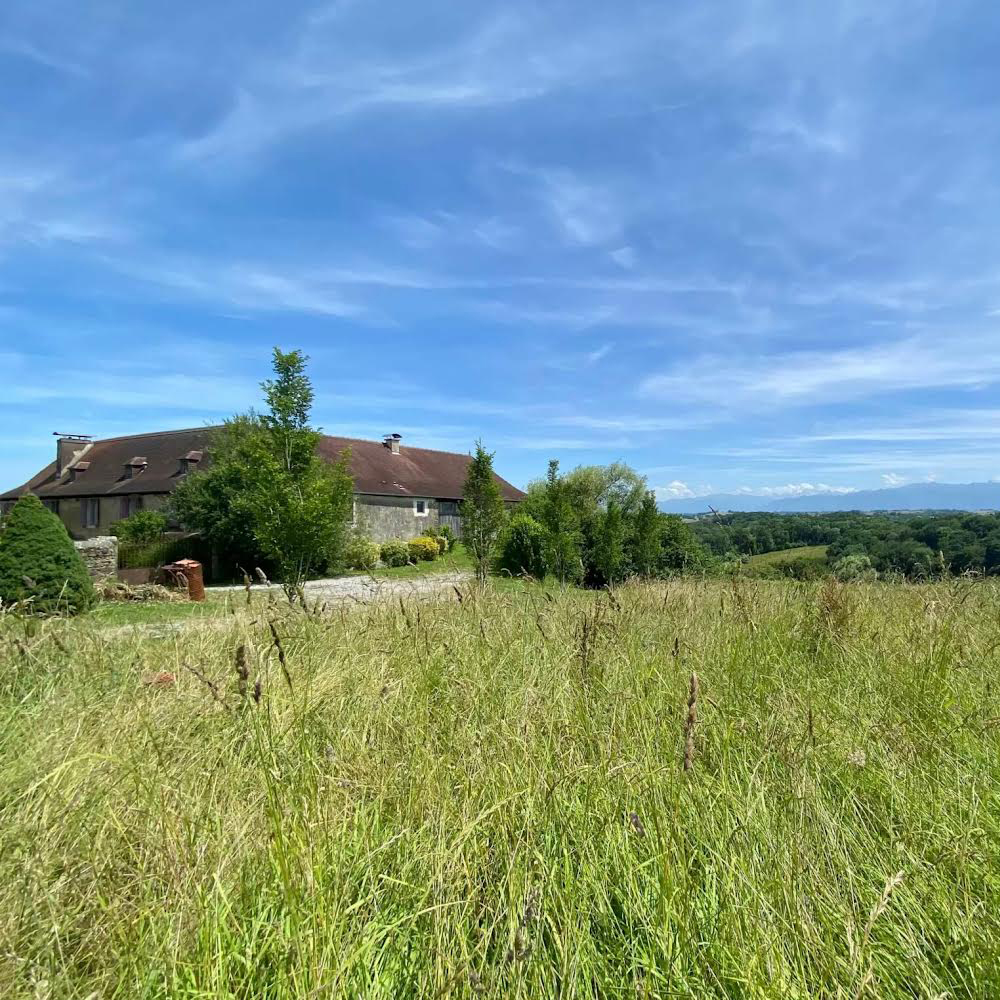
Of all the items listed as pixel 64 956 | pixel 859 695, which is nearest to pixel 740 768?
pixel 859 695

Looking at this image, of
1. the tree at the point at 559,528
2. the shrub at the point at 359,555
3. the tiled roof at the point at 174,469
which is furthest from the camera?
the tiled roof at the point at 174,469

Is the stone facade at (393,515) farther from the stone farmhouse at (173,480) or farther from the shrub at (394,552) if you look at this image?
the shrub at (394,552)

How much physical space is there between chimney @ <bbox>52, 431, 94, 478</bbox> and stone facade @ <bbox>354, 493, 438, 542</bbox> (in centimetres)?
1996

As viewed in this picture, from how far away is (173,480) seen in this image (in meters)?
33.1

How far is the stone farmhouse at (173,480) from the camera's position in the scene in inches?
1330

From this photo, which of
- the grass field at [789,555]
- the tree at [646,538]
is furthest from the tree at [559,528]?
the grass field at [789,555]

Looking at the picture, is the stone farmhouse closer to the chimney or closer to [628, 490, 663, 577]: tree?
the chimney

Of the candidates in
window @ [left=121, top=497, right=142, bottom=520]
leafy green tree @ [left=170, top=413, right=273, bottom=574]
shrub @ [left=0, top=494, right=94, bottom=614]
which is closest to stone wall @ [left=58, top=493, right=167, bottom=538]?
window @ [left=121, top=497, right=142, bottom=520]

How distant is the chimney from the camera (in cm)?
3962

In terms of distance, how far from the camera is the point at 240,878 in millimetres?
1831

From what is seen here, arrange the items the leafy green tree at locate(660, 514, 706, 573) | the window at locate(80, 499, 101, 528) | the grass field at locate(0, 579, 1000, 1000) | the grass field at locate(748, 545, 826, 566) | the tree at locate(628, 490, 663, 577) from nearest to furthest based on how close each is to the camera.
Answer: the grass field at locate(0, 579, 1000, 1000)
the grass field at locate(748, 545, 826, 566)
the tree at locate(628, 490, 663, 577)
the leafy green tree at locate(660, 514, 706, 573)
the window at locate(80, 499, 101, 528)

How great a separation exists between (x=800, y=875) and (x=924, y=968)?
0.32 meters

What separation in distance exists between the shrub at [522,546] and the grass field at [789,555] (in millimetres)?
14091

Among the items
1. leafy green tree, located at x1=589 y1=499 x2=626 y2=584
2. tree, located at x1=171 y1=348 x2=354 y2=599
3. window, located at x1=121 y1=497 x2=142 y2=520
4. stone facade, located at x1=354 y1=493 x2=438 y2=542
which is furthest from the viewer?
window, located at x1=121 y1=497 x2=142 y2=520
